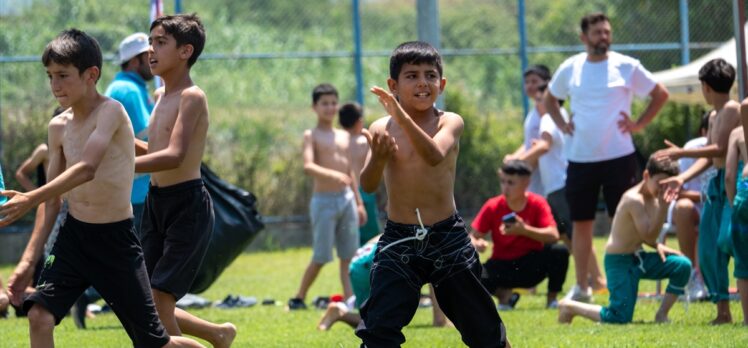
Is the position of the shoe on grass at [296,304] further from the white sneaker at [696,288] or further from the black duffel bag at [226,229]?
the white sneaker at [696,288]

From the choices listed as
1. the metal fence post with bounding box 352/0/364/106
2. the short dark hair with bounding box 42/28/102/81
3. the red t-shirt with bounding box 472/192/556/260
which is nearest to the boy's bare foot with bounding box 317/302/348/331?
the red t-shirt with bounding box 472/192/556/260

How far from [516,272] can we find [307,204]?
22.6 ft

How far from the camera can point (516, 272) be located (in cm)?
1096

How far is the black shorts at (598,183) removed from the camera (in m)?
11.1

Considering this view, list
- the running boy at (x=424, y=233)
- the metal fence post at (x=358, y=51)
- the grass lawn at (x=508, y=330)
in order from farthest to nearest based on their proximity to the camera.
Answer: the metal fence post at (x=358, y=51), the grass lawn at (x=508, y=330), the running boy at (x=424, y=233)

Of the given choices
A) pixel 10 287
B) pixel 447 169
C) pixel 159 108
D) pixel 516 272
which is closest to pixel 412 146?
pixel 447 169

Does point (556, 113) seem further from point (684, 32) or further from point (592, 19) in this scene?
point (684, 32)

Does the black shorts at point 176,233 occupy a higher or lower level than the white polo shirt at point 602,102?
lower

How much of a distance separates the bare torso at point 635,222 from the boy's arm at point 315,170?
10.2ft

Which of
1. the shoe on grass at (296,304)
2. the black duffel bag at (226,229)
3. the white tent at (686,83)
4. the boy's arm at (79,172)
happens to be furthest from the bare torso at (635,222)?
the white tent at (686,83)

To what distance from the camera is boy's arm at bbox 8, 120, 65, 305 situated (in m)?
6.40

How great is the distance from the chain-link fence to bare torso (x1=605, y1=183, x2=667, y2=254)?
7485 mm

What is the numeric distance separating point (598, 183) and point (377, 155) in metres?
5.55

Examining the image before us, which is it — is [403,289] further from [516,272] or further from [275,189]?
[275,189]
